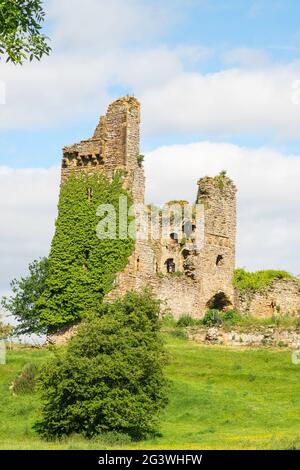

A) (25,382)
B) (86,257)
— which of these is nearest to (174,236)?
(86,257)

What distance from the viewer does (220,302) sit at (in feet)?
205

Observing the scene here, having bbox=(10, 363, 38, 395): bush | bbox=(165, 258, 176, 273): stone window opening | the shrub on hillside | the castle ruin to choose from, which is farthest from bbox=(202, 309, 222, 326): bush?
bbox=(10, 363, 38, 395): bush

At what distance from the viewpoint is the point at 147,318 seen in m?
39.2

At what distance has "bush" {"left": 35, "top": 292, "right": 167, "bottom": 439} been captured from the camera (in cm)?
3575

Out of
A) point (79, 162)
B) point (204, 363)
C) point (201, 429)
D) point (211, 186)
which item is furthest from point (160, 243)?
point (201, 429)

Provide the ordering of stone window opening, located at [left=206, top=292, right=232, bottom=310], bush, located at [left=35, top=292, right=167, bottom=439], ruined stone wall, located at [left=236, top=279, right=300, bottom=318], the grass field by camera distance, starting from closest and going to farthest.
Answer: the grass field < bush, located at [left=35, top=292, right=167, bottom=439] < stone window opening, located at [left=206, top=292, right=232, bottom=310] < ruined stone wall, located at [left=236, top=279, right=300, bottom=318]

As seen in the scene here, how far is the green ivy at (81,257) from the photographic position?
53.5 meters

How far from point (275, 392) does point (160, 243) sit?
22.6 m

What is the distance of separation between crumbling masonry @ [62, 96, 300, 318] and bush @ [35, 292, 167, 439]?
Result: 14.2m

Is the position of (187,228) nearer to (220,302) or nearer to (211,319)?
(220,302)

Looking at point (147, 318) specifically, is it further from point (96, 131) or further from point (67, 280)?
point (96, 131)

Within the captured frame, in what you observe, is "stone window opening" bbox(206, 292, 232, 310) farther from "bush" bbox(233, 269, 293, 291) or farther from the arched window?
the arched window

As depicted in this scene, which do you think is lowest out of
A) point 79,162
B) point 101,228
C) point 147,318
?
point 147,318

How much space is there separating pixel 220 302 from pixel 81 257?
11.5m
